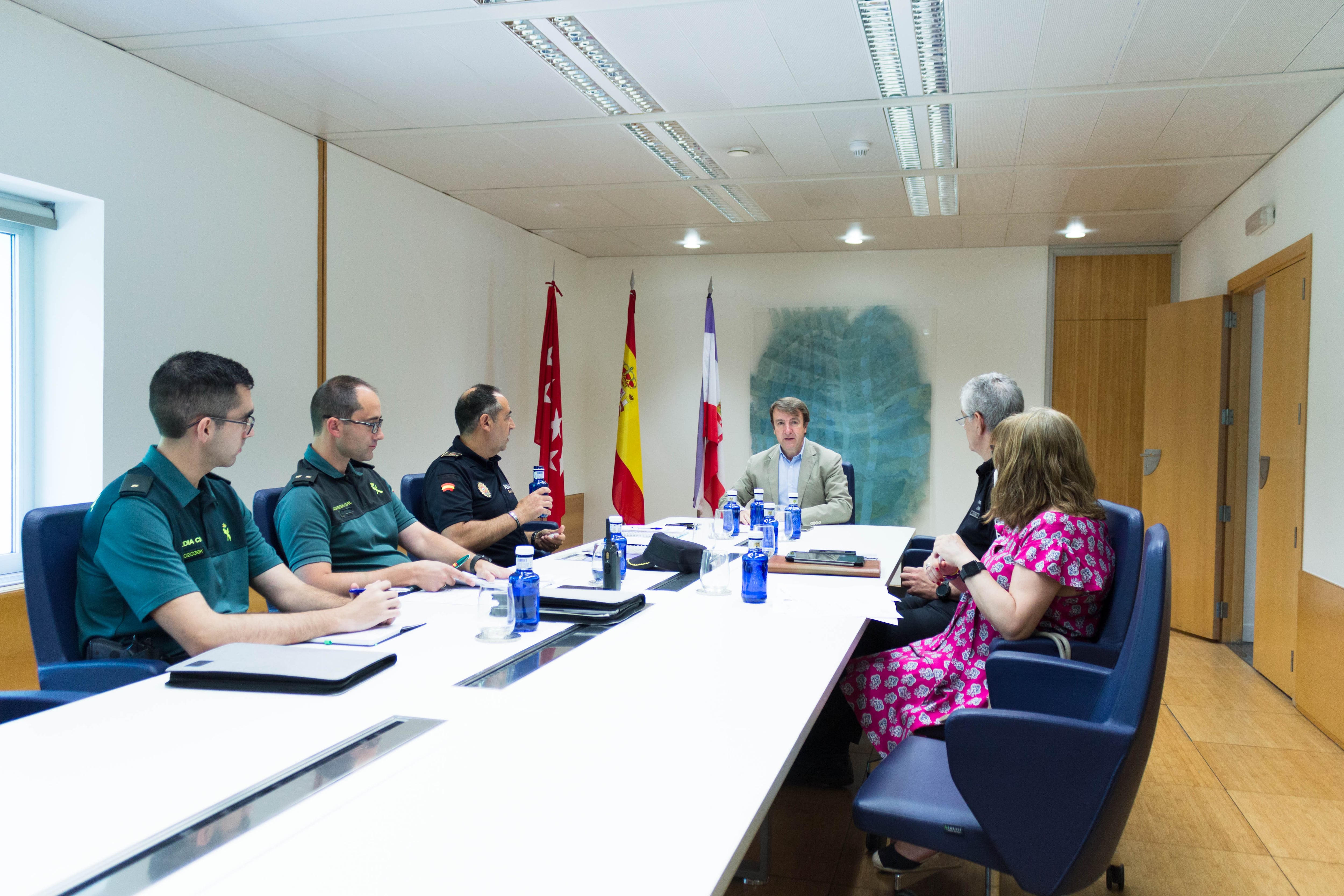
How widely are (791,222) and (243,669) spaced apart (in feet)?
17.4

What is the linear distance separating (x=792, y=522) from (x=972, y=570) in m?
1.83

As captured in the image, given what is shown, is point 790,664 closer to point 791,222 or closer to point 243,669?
point 243,669

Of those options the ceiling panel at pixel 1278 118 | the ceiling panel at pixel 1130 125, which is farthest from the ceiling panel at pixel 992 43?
the ceiling panel at pixel 1278 118

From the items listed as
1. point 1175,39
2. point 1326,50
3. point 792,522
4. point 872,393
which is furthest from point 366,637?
point 872,393

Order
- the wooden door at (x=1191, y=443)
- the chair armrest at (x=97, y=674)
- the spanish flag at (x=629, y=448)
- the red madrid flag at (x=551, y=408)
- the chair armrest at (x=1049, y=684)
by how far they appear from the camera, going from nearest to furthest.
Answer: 1. the chair armrest at (x=97, y=674)
2. the chair armrest at (x=1049, y=684)
3. the wooden door at (x=1191, y=443)
4. the red madrid flag at (x=551, y=408)
5. the spanish flag at (x=629, y=448)

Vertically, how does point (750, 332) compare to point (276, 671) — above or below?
above

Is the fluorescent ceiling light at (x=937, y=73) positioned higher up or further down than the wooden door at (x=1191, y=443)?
higher up

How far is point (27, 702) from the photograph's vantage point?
1.71 m

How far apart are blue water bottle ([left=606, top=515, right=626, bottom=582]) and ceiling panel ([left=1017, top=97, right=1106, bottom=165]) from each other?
2.53m

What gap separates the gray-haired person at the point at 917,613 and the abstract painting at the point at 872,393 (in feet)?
12.9

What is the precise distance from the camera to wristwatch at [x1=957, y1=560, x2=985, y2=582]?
7.91 ft

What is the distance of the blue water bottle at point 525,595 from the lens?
86.5 inches

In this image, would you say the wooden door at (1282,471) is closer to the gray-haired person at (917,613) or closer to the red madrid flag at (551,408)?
the gray-haired person at (917,613)

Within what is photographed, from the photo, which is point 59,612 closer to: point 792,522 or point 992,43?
point 792,522
